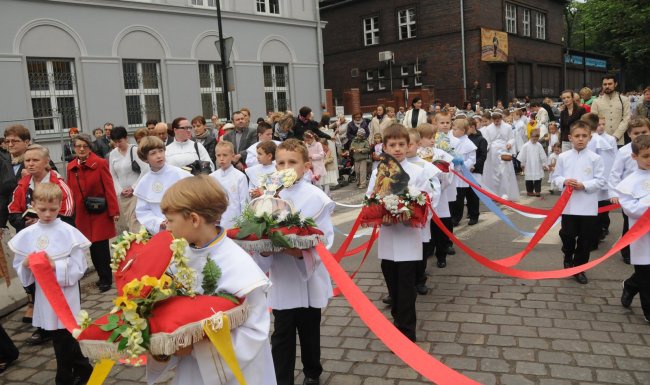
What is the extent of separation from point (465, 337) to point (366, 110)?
29.7 meters

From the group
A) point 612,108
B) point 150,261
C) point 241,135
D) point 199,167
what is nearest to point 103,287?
point 199,167

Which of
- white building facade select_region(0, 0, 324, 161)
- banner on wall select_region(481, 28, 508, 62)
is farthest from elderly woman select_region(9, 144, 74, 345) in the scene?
banner on wall select_region(481, 28, 508, 62)

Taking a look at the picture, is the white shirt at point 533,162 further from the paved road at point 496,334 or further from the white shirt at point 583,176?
the white shirt at point 583,176

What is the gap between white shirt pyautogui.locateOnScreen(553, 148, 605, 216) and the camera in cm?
677

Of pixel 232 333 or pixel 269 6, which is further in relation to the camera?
pixel 269 6

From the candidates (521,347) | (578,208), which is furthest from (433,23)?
(521,347)

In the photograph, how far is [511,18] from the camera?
39.3 metres

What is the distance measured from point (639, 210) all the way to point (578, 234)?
1415 mm

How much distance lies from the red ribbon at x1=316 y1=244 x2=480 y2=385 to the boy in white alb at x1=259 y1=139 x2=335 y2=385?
0.18 meters

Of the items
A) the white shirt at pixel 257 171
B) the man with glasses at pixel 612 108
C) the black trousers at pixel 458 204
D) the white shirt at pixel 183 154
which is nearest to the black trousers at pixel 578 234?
the black trousers at pixel 458 204

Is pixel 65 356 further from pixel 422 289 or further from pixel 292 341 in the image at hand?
pixel 422 289

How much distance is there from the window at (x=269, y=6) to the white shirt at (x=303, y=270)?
21.1 metres

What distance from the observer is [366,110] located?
1348 inches

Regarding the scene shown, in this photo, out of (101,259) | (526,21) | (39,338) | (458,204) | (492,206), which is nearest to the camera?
(39,338)
